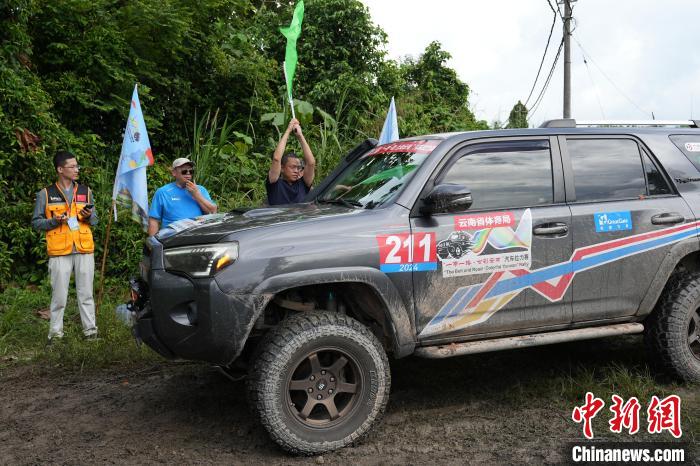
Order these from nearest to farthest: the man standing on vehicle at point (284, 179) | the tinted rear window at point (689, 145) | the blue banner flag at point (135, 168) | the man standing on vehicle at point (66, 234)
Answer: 1. the tinted rear window at point (689, 145)
2. the man standing on vehicle at point (284, 179)
3. the man standing on vehicle at point (66, 234)
4. the blue banner flag at point (135, 168)

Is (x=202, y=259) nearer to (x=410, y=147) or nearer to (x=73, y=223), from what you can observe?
(x=410, y=147)

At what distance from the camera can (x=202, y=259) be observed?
12.0 ft

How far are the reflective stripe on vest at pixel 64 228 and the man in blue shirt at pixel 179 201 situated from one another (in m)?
0.83

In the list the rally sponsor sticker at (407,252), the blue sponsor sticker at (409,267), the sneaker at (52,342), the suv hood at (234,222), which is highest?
the suv hood at (234,222)

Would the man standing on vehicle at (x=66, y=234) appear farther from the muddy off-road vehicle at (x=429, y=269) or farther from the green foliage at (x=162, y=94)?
the muddy off-road vehicle at (x=429, y=269)

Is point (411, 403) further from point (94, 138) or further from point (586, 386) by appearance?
point (94, 138)

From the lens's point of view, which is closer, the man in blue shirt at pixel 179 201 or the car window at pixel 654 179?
the car window at pixel 654 179

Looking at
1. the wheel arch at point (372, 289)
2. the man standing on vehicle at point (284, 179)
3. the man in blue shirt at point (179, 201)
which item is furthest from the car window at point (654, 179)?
the man in blue shirt at point (179, 201)

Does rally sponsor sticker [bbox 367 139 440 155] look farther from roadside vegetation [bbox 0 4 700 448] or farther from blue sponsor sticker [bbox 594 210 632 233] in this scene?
roadside vegetation [bbox 0 4 700 448]

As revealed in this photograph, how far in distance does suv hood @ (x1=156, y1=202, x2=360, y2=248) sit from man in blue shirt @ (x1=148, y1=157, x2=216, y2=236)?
4.92 feet

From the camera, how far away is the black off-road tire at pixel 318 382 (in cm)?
365

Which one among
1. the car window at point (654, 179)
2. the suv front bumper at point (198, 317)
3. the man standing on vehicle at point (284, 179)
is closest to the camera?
the suv front bumper at point (198, 317)

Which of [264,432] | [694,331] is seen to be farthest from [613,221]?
[264,432]

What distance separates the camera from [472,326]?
4.13 m
